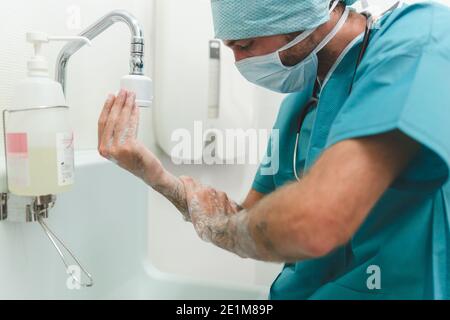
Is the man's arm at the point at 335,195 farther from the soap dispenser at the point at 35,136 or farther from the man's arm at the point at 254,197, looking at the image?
the man's arm at the point at 254,197

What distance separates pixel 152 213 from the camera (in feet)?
4.05

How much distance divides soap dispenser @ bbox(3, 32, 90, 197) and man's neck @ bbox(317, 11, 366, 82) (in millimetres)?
418

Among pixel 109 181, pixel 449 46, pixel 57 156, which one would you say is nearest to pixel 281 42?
pixel 449 46

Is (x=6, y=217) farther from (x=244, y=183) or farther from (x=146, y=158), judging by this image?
(x=244, y=183)

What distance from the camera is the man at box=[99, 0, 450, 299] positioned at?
1.36 feet

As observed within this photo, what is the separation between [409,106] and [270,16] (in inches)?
10.6

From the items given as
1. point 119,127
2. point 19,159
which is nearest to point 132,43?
point 119,127

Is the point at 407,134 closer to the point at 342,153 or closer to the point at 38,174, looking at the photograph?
the point at 342,153

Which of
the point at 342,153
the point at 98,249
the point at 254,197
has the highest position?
the point at 342,153

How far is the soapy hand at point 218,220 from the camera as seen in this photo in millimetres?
508

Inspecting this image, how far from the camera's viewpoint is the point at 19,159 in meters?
0.60

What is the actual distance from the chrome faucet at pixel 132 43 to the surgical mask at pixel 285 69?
0.16 meters

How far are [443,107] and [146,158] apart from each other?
44 cm

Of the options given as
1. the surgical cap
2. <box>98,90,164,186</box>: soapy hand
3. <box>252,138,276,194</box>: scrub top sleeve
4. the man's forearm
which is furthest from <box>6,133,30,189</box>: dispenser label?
<box>252,138,276,194</box>: scrub top sleeve
